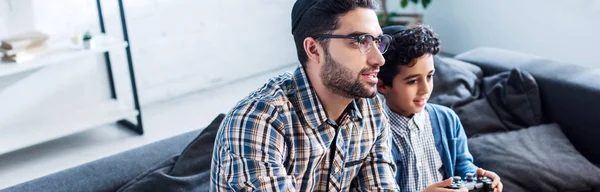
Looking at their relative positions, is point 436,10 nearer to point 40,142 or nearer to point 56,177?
point 40,142

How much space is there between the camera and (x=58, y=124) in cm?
313

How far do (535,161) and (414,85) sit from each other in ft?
1.78

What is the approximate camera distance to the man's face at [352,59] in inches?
55.8

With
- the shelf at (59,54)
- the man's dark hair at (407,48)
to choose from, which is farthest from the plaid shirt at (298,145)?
the shelf at (59,54)

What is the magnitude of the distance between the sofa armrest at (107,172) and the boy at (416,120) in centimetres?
67

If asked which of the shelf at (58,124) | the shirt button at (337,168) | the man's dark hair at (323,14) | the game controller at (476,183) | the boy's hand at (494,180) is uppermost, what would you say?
the man's dark hair at (323,14)

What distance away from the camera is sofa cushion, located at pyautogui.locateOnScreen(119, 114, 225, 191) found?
180 centimetres

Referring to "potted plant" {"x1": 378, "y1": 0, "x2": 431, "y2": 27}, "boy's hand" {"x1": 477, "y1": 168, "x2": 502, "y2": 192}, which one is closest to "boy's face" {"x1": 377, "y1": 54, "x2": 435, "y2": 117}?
"boy's hand" {"x1": 477, "y1": 168, "x2": 502, "y2": 192}

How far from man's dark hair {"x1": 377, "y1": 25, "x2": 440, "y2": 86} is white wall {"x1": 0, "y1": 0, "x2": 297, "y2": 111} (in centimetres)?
192

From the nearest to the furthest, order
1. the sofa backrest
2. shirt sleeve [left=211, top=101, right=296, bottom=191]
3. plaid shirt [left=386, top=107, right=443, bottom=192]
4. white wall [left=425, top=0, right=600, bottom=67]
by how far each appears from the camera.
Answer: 1. shirt sleeve [left=211, top=101, right=296, bottom=191]
2. plaid shirt [left=386, top=107, right=443, bottom=192]
3. the sofa backrest
4. white wall [left=425, top=0, right=600, bottom=67]

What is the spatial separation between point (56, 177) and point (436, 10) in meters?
2.88

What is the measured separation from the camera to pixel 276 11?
3982mm

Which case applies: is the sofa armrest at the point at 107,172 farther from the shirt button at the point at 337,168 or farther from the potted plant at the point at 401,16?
the potted plant at the point at 401,16

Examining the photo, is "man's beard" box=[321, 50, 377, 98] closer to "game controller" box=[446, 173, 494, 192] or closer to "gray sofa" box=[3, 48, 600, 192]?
"game controller" box=[446, 173, 494, 192]
